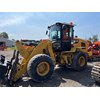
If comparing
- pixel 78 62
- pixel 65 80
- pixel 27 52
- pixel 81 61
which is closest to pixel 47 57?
pixel 27 52

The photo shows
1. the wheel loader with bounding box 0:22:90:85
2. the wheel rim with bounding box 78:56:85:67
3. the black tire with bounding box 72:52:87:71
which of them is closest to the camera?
the wheel loader with bounding box 0:22:90:85

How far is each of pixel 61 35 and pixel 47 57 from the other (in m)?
2.19

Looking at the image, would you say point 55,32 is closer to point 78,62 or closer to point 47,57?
point 78,62

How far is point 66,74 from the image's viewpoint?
336 inches

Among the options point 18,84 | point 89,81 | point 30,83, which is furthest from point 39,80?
point 89,81

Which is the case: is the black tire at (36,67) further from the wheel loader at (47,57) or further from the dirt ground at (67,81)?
the dirt ground at (67,81)

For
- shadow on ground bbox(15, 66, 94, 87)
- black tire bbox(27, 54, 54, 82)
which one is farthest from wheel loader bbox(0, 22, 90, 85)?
shadow on ground bbox(15, 66, 94, 87)

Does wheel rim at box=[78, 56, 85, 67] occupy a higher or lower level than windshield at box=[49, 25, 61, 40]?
lower

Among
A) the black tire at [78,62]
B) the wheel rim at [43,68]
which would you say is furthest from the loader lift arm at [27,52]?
the black tire at [78,62]

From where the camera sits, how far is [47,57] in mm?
7176

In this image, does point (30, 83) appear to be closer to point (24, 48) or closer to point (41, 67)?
point (41, 67)

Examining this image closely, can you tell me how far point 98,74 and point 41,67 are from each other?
2.15 meters

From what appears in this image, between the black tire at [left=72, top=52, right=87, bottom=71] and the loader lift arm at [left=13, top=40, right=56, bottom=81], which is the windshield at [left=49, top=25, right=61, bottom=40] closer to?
the black tire at [left=72, top=52, right=87, bottom=71]

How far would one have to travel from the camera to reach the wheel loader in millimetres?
6777
